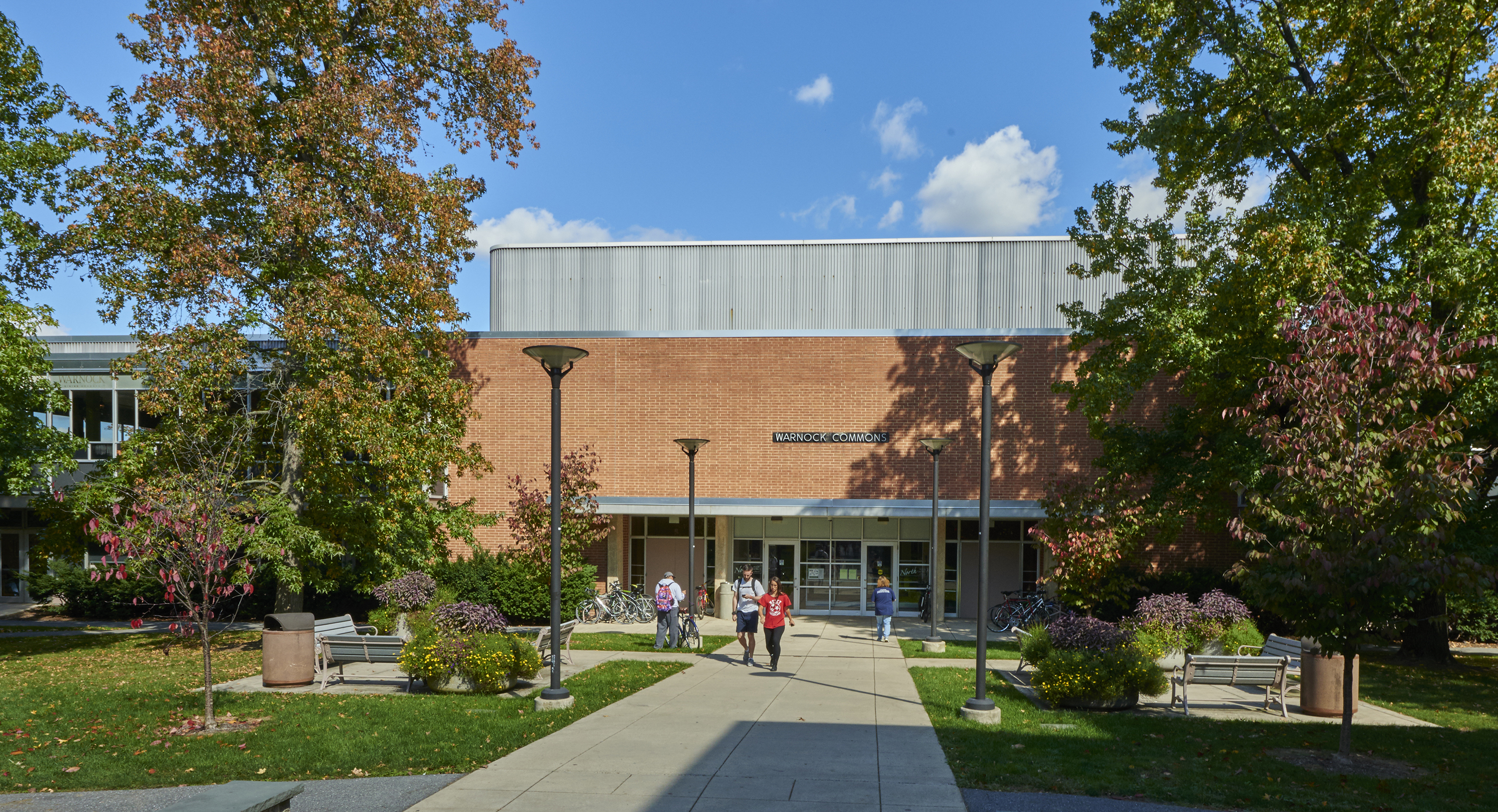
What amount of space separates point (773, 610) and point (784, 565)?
444 inches

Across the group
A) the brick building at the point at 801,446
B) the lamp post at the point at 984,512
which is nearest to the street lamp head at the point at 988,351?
the lamp post at the point at 984,512

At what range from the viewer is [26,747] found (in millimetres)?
8914

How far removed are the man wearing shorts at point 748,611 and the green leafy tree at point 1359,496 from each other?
7.92 metres

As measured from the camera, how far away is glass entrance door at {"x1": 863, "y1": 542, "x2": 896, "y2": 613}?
85.1 feet

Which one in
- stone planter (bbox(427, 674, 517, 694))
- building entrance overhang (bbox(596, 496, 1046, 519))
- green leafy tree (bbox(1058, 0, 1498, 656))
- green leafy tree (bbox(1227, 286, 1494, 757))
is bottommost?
stone planter (bbox(427, 674, 517, 694))

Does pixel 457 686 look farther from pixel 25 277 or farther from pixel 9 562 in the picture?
pixel 9 562

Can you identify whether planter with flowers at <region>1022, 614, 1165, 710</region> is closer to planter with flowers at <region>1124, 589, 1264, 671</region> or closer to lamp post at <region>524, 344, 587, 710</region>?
planter with flowers at <region>1124, 589, 1264, 671</region>

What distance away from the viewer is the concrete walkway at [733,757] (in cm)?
709

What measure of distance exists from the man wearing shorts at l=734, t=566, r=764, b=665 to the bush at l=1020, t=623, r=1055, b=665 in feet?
15.0

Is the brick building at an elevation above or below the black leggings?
above

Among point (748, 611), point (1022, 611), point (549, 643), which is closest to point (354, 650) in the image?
point (549, 643)

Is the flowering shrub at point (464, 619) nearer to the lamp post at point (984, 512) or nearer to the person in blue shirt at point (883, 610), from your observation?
the lamp post at point (984, 512)

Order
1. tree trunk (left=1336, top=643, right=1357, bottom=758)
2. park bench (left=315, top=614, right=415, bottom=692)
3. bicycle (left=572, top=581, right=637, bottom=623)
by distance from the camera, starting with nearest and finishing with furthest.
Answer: tree trunk (left=1336, top=643, right=1357, bottom=758) < park bench (left=315, top=614, right=415, bottom=692) < bicycle (left=572, top=581, right=637, bottom=623)

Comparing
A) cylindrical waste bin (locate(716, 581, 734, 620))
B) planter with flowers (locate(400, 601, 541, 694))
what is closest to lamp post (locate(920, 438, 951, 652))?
cylindrical waste bin (locate(716, 581, 734, 620))
